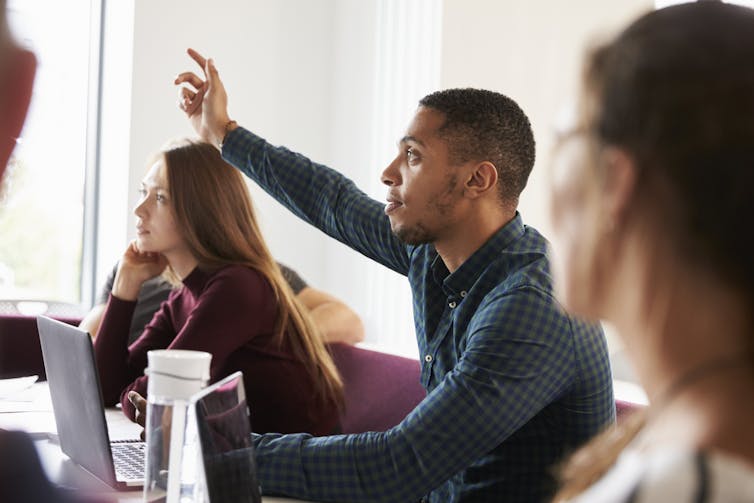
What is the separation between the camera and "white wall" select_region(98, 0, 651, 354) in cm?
353

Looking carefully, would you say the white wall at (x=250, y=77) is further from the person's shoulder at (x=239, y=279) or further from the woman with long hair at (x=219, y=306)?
the person's shoulder at (x=239, y=279)

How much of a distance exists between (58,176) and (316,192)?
2386 mm

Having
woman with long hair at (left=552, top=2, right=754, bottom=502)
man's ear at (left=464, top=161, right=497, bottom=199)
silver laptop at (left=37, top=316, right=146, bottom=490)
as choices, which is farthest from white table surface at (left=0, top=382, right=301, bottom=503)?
woman with long hair at (left=552, top=2, right=754, bottom=502)

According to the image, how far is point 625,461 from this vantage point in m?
0.63

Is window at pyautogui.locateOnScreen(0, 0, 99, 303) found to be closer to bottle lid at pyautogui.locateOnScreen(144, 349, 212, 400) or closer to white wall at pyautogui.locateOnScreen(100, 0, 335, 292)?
white wall at pyautogui.locateOnScreen(100, 0, 335, 292)

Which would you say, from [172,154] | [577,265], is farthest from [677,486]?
[172,154]

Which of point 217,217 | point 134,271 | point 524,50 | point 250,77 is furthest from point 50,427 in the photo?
point 250,77

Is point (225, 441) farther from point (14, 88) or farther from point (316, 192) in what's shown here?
point (316, 192)

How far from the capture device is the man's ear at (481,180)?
1.74 m

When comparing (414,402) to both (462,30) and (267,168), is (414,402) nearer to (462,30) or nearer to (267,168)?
(267,168)

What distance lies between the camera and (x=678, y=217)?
25.3 inches

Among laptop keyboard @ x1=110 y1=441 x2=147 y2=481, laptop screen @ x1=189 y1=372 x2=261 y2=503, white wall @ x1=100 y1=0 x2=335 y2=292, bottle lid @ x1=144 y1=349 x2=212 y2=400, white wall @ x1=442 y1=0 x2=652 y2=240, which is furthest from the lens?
white wall @ x1=100 y1=0 x2=335 y2=292

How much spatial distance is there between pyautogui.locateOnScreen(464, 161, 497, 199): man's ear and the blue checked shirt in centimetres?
8

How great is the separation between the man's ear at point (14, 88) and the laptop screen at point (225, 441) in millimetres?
593
